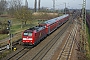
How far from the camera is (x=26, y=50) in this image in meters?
27.1

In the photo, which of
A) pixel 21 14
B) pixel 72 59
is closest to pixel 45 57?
pixel 72 59

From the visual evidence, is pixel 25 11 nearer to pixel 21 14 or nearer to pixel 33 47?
pixel 21 14

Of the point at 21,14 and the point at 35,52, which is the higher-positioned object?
the point at 21,14

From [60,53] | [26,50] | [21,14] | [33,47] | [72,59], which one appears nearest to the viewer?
[72,59]

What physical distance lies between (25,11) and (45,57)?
33110mm

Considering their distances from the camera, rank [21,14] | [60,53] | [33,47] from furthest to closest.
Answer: [21,14], [33,47], [60,53]

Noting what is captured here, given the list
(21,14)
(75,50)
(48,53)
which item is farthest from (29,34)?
(21,14)

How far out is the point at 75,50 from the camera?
27.9 m

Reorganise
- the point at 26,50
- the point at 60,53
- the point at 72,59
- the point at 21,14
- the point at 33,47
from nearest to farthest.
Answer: the point at 72,59, the point at 60,53, the point at 26,50, the point at 33,47, the point at 21,14

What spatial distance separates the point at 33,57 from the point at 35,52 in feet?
8.48

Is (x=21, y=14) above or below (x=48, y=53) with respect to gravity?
above

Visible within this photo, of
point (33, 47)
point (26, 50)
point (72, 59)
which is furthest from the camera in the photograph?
point (33, 47)

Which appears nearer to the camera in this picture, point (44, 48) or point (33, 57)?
point (33, 57)

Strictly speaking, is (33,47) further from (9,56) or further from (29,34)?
(9,56)
